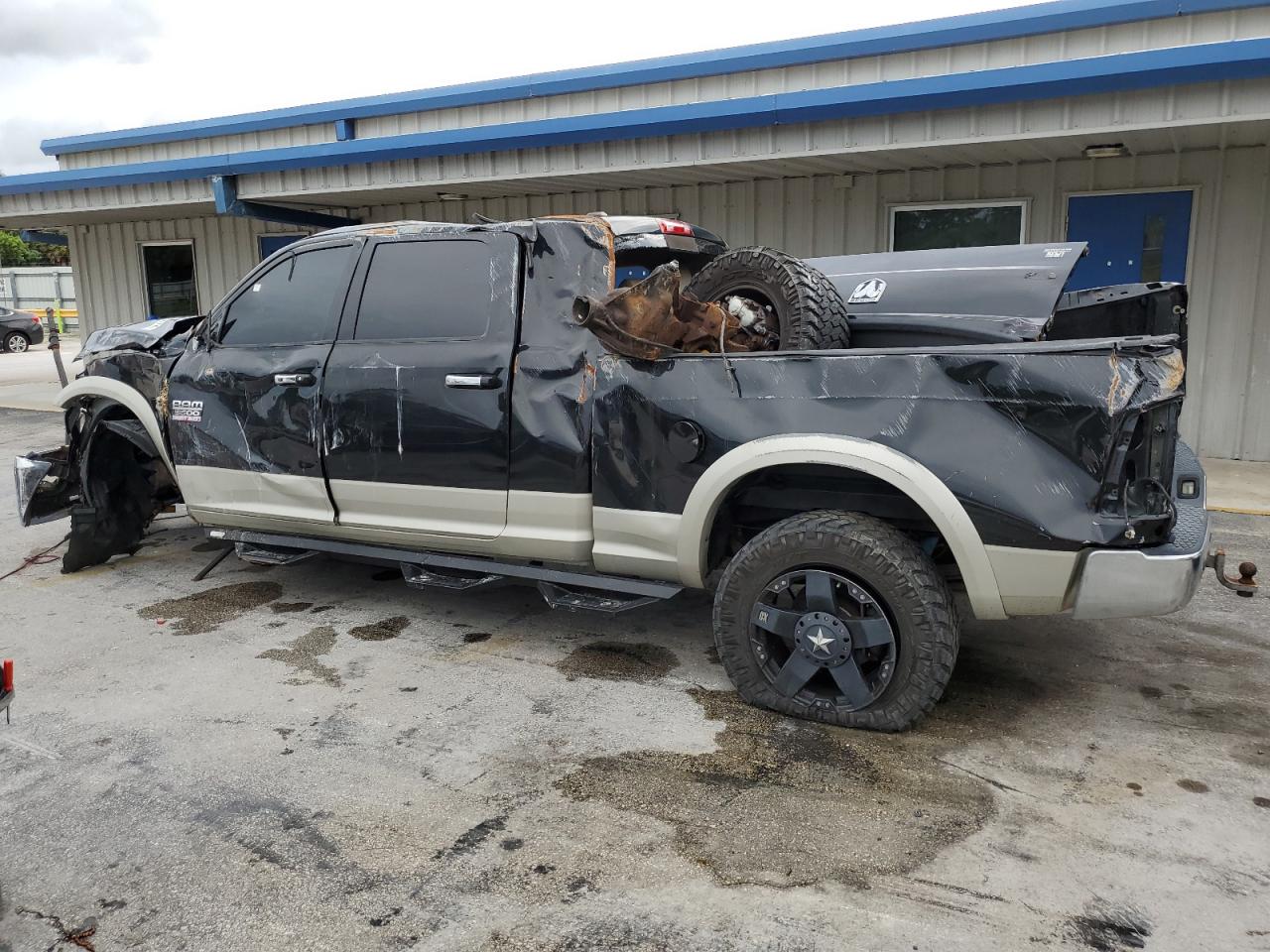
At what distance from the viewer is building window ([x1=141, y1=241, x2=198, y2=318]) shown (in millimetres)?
14859

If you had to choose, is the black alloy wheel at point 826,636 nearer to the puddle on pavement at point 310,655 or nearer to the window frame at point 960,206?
the puddle on pavement at point 310,655

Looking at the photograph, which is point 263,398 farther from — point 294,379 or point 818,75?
point 818,75

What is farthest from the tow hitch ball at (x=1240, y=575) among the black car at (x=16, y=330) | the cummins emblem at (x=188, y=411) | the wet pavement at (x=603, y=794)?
the black car at (x=16, y=330)

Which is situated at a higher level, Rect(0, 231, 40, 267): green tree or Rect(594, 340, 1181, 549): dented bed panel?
Rect(0, 231, 40, 267): green tree

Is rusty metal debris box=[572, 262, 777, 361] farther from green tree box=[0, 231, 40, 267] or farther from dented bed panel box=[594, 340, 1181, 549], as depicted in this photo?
green tree box=[0, 231, 40, 267]

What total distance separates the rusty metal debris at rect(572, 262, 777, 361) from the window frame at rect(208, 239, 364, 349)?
1.49 m

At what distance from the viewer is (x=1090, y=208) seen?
345 inches

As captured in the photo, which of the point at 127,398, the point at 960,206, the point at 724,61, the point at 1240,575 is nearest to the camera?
the point at 1240,575

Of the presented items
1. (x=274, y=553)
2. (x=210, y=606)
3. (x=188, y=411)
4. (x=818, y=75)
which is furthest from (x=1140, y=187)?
(x=210, y=606)

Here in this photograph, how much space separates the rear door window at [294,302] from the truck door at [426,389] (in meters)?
0.16

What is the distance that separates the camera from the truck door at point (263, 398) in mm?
4859

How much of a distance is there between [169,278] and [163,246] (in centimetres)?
48

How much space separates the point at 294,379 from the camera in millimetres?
4828

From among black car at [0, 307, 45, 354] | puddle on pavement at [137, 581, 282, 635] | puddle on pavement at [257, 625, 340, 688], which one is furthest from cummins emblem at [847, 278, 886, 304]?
black car at [0, 307, 45, 354]
